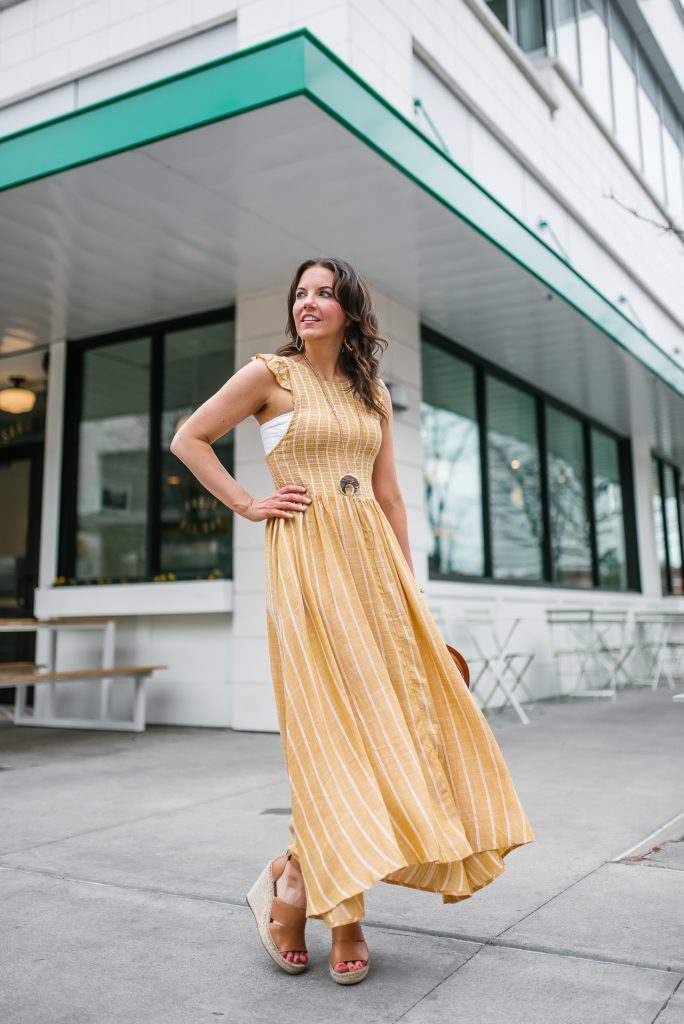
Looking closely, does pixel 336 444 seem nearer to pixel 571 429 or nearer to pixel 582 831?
pixel 582 831

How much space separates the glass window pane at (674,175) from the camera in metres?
12.3

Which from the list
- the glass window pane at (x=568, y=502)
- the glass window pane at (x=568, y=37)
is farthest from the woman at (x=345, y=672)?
the glass window pane at (x=568, y=37)

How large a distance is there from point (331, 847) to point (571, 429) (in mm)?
8829

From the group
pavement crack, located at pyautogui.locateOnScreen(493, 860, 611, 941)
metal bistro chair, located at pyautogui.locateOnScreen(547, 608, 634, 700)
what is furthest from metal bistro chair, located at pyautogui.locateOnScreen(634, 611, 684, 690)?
pavement crack, located at pyautogui.locateOnScreen(493, 860, 611, 941)

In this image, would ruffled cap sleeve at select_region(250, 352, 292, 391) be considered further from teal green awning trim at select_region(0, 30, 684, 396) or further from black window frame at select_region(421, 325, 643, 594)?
black window frame at select_region(421, 325, 643, 594)

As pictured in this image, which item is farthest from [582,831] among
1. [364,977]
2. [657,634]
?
[657,634]

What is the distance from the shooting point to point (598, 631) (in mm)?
9383

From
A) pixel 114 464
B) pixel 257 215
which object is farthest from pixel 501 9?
pixel 114 464

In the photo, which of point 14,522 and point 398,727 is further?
point 14,522

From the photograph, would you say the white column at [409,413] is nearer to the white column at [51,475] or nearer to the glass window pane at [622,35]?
the white column at [51,475]

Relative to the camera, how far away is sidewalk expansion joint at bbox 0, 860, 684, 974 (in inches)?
72.5

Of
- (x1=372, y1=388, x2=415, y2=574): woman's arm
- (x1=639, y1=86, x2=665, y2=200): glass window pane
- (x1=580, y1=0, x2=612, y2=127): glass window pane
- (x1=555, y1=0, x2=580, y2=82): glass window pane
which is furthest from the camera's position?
(x1=639, y1=86, x2=665, y2=200): glass window pane

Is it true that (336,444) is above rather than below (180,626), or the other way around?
above

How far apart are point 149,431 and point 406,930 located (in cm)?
527
